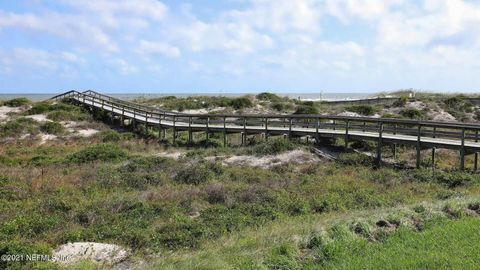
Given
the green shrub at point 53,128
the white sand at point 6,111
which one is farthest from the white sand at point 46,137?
the white sand at point 6,111

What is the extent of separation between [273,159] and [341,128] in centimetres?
698

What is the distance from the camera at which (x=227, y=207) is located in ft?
40.0

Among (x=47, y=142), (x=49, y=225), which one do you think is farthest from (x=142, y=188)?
(x=47, y=142)

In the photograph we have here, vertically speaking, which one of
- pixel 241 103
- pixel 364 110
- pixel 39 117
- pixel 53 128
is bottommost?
pixel 53 128

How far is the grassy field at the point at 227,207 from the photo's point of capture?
7.58 m

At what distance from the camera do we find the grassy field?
7.58 meters

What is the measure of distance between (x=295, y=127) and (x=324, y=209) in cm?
1524

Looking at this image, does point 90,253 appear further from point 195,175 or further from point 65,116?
point 65,116

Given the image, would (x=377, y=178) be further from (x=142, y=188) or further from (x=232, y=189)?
(x=142, y=188)

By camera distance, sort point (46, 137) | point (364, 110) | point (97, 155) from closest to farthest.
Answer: point (97, 155), point (46, 137), point (364, 110)

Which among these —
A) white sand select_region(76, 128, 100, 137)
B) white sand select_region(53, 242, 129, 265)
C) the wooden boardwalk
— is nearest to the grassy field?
white sand select_region(53, 242, 129, 265)

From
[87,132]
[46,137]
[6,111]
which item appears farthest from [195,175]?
[6,111]

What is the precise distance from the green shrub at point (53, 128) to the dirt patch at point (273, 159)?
17.4 metres

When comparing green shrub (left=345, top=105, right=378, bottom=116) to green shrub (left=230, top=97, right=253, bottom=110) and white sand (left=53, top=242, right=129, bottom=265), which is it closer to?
green shrub (left=230, top=97, right=253, bottom=110)
